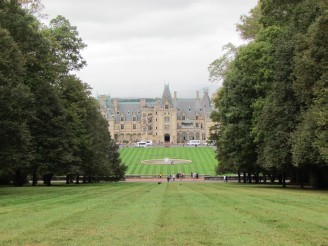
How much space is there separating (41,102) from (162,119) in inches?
5403

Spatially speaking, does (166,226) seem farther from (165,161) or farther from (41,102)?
(165,161)

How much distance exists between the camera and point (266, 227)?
10.5m

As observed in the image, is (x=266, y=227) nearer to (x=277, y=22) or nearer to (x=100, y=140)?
(x=277, y=22)

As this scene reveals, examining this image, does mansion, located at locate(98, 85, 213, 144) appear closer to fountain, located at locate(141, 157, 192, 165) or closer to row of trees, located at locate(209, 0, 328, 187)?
fountain, located at locate(141, 157, 192, 165)

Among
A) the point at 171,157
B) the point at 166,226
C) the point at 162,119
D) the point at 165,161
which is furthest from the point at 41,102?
the point at 162,119

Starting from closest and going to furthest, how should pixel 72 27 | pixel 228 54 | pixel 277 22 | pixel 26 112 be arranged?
1. pixel 26 112
2. pixel 277 22
3. pixel 72 27
4. pixel 228 54

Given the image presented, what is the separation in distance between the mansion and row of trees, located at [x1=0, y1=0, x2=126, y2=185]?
392ft

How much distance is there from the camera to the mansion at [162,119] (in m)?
173

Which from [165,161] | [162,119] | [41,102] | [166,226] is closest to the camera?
[166,226]

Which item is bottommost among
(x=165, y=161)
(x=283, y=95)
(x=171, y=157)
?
(x=165, y=161)

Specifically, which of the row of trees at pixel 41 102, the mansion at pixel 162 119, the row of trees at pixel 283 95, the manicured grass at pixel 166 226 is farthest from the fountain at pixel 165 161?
the manicured grass at pixel 166 226

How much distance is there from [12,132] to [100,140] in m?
29.0

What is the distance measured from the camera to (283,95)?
30.5 meters

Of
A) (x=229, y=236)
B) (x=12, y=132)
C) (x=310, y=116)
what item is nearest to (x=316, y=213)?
(x=229, y=236)
